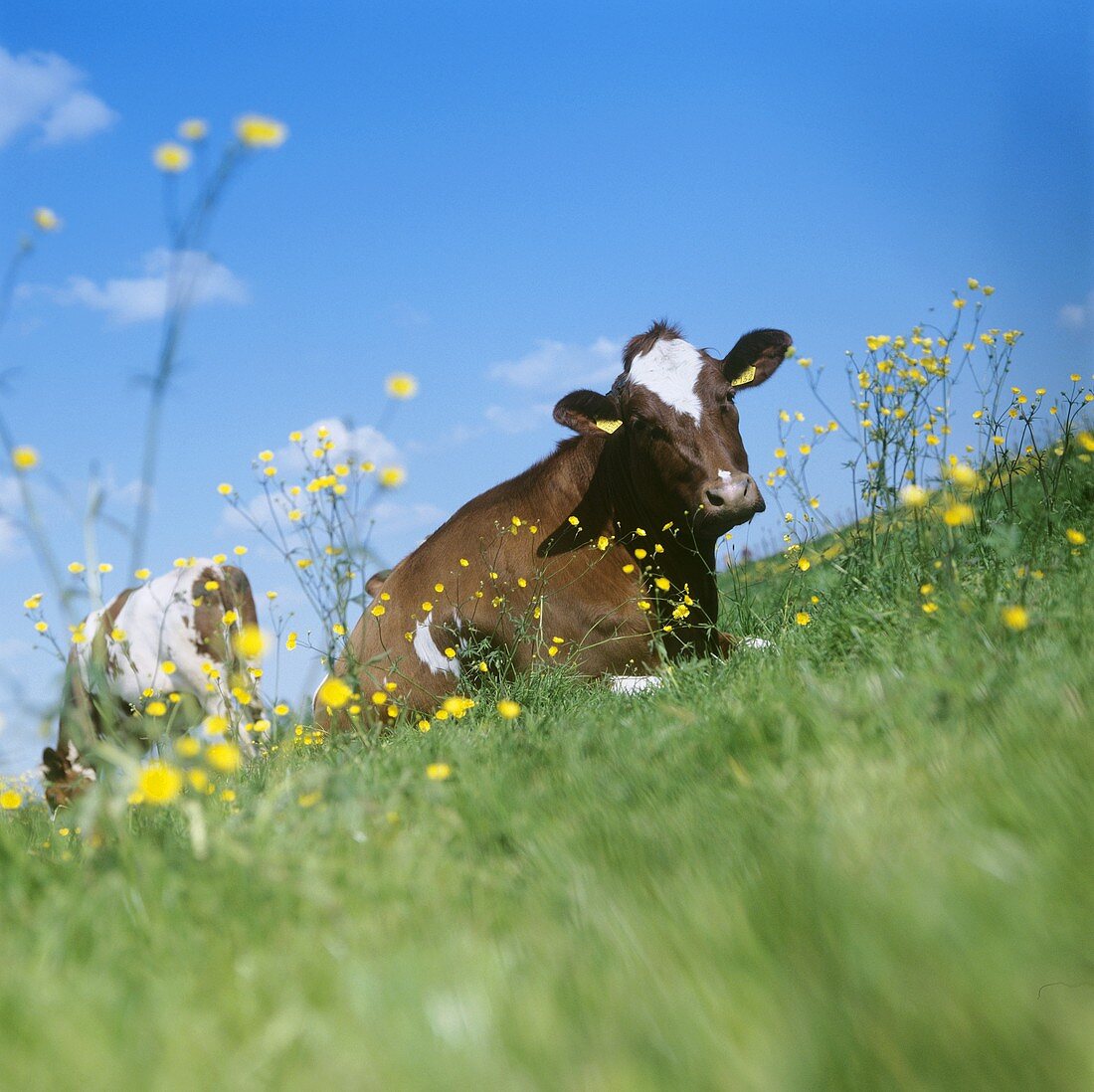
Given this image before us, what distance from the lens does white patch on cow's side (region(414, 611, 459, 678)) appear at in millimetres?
6340

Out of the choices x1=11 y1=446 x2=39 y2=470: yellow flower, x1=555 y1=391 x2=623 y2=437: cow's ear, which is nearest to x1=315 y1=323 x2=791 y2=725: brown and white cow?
x1=555 y1=391 x2=623 y2=437: cow's ear

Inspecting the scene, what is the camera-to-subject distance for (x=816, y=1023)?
1236 millimetres

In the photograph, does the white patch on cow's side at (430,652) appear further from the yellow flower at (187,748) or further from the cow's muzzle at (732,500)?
the yellow flower at (187,748)

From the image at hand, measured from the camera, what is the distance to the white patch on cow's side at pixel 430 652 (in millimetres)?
6340

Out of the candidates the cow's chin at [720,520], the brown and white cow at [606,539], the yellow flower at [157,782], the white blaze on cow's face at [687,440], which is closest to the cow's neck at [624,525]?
the brown and white cow at [606,539]

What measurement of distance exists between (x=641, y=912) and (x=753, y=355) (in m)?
5.45

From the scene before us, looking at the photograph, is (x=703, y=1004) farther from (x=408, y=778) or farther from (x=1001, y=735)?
(x=408, y=778)

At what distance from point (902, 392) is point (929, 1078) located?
397cm

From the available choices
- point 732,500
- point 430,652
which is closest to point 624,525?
point 732,500

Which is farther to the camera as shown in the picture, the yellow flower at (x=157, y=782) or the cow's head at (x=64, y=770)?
the cow's head at (x=64, y=770)

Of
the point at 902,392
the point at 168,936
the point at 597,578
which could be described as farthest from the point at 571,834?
the point at 597,578

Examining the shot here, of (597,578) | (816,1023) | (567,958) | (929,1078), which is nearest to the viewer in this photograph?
(929,1078)

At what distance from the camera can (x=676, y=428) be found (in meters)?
5.91

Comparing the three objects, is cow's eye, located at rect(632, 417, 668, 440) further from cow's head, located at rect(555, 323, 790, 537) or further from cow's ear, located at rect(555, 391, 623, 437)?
→ cow's ear, located at rect(555, 391, 623, 437)
